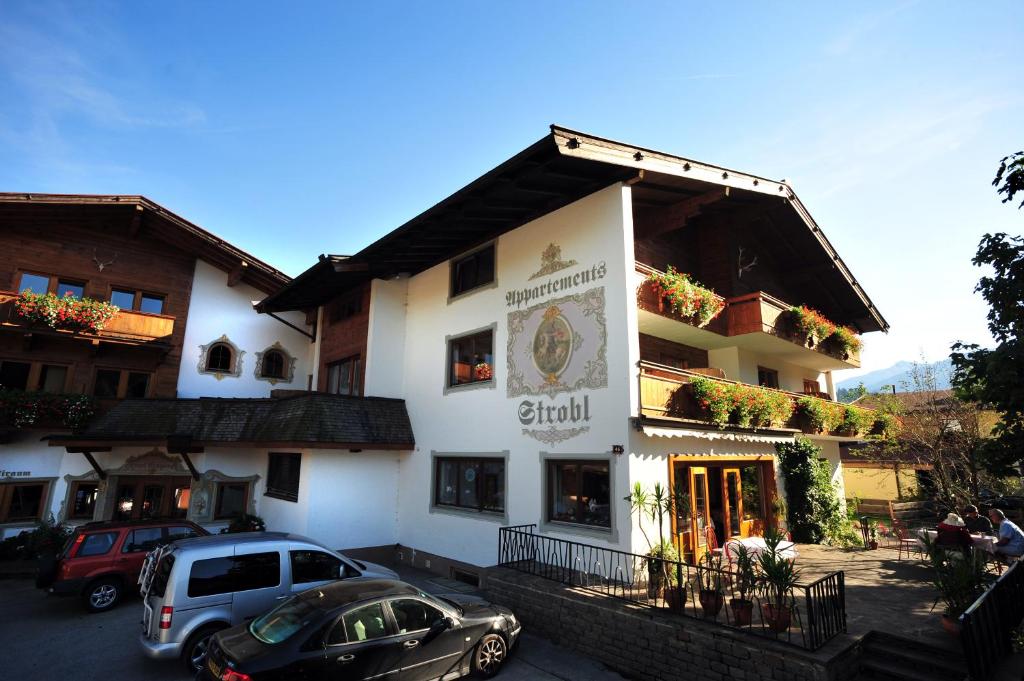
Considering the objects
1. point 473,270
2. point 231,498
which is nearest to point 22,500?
point 231,498

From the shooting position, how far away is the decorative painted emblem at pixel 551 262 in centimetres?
1242

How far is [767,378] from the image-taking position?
59.4 ft

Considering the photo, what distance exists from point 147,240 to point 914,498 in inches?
1499

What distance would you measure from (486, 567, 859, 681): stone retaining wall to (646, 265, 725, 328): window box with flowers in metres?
6.21

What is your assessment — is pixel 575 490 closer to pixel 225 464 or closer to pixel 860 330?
pixel 225 464

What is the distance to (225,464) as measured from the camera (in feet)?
58.9

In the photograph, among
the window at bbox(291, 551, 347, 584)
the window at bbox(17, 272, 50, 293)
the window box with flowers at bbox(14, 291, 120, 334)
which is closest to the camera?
the window at bbox(291, 551, 347, 584)

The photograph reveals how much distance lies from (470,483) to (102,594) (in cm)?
831

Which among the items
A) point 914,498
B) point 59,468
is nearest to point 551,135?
point 59,468

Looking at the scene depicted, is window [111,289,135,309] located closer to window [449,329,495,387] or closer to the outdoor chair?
window [449,329,495,387]

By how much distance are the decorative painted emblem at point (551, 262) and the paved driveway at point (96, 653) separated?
7841 mm

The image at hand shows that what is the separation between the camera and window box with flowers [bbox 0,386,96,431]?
1541cm

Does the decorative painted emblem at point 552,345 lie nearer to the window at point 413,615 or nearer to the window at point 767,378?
the window at point 413,615

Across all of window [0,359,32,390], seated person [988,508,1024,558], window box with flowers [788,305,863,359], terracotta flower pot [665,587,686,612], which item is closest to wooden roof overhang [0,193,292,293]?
window [0,359,32,390]
